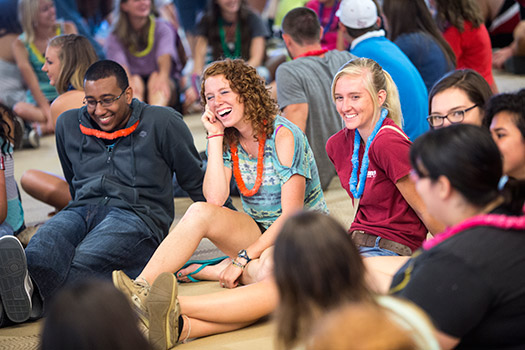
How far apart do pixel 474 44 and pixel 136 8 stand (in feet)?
9.56

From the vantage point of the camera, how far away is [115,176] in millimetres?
3150

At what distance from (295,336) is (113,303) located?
412 mm

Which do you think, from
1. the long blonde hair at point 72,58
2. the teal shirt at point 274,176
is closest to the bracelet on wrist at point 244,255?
the teal shirt at point 274,176

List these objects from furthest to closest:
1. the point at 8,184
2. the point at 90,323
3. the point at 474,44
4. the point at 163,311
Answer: the point at 474,44 < the point at 8,184 < the point at 163,311 < the point at 90,323

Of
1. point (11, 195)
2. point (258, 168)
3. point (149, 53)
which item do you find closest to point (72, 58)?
point (11, 195)

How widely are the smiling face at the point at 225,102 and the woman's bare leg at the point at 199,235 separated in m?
0.39

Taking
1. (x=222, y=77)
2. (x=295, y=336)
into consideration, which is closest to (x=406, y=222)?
(x=222, y=77)

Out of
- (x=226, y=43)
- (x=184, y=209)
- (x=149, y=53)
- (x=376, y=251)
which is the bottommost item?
(x=184, y=209)

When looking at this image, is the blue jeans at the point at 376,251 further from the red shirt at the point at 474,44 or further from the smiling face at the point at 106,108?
the red shirt at the point at 474,44

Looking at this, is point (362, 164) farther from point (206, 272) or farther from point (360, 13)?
point (360, 13)

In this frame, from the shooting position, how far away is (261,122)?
9.44 feet

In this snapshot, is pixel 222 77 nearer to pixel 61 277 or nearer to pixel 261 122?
pixel 261 122

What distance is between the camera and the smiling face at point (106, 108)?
3.08 metres

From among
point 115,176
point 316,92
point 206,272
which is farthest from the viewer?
point 316,92
